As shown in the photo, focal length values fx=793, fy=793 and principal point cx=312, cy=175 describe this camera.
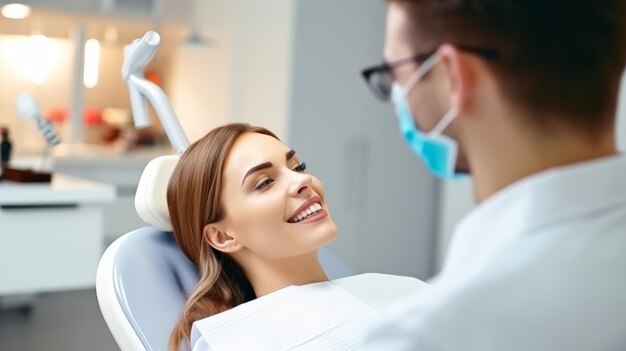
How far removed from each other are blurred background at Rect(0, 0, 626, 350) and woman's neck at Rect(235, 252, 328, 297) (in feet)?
5.04

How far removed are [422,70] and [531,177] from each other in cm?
14

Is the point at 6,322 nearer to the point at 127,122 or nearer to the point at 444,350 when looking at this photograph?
the point at 127,122

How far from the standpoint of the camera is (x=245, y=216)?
1.46 metres

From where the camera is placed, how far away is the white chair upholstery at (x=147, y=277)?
1453 millimetres

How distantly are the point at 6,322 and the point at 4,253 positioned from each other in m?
0.83

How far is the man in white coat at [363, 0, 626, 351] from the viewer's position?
68 centimetres

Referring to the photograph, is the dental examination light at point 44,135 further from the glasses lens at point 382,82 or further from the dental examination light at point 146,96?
the glasses lens at point 382,82

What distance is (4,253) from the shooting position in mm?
2758

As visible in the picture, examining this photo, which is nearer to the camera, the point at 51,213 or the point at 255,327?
the point at 255,327

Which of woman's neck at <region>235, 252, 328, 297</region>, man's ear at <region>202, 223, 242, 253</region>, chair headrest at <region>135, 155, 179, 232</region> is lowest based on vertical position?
woman's neck at <region>235, 252, 328, 297</region>

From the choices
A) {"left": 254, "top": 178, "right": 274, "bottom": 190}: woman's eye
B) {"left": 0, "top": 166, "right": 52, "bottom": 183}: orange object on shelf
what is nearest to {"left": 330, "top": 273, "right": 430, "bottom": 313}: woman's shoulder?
{"left": 254, "top": 178, "right": 274, "bottom": 190}: woman's eye

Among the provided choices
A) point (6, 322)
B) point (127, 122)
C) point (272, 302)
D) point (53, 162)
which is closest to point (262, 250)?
point (272, 302)

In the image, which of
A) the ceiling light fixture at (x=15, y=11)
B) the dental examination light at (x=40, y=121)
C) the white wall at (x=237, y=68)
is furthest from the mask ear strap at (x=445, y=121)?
the ceiling light fixture at (x=15, y=11)

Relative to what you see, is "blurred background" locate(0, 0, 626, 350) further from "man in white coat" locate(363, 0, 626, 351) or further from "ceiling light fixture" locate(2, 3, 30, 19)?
"man in white coat" locate(363, 0, 626, 351)
